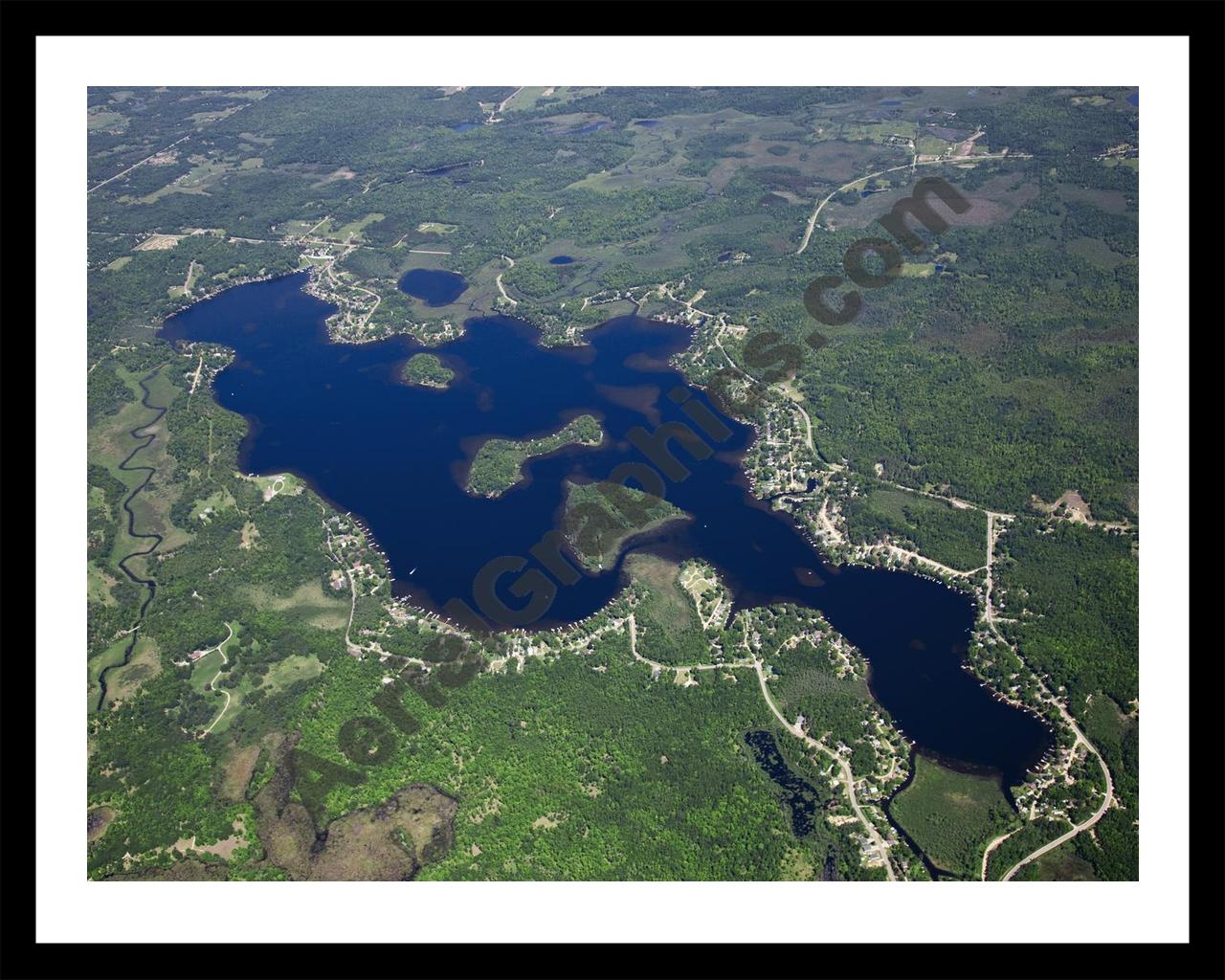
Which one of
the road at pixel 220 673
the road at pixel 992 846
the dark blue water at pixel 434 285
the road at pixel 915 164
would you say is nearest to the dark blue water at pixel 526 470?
the road at pixel 992 846

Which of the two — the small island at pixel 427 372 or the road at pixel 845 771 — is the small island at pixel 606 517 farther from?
the small island at pixel 427 372

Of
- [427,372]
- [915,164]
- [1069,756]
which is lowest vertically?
A: [1069,756]

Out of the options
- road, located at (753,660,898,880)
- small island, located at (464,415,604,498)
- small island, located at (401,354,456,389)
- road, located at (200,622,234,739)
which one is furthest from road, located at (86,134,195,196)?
road, located at (753,660,898,880)

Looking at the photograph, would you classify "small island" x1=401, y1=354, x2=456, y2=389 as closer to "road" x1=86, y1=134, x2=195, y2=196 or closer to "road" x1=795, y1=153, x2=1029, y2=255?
"road" x1=795, y1=153, x2=1029, y2=255

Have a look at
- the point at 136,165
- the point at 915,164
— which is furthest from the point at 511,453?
the point at 136,165

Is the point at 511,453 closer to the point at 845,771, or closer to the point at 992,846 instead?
the point at 845,771

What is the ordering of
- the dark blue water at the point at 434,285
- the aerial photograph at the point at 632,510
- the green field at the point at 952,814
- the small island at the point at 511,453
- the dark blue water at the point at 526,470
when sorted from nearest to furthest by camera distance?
the green field at the point at 952,814 → the aerial photograph at the point at 632,510 → the dark blue water at the point at 526,470 → the small island at the point at 511,453 → the dark blue water at the point at 434,285

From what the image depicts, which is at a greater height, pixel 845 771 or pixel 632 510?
pixel 632 510
